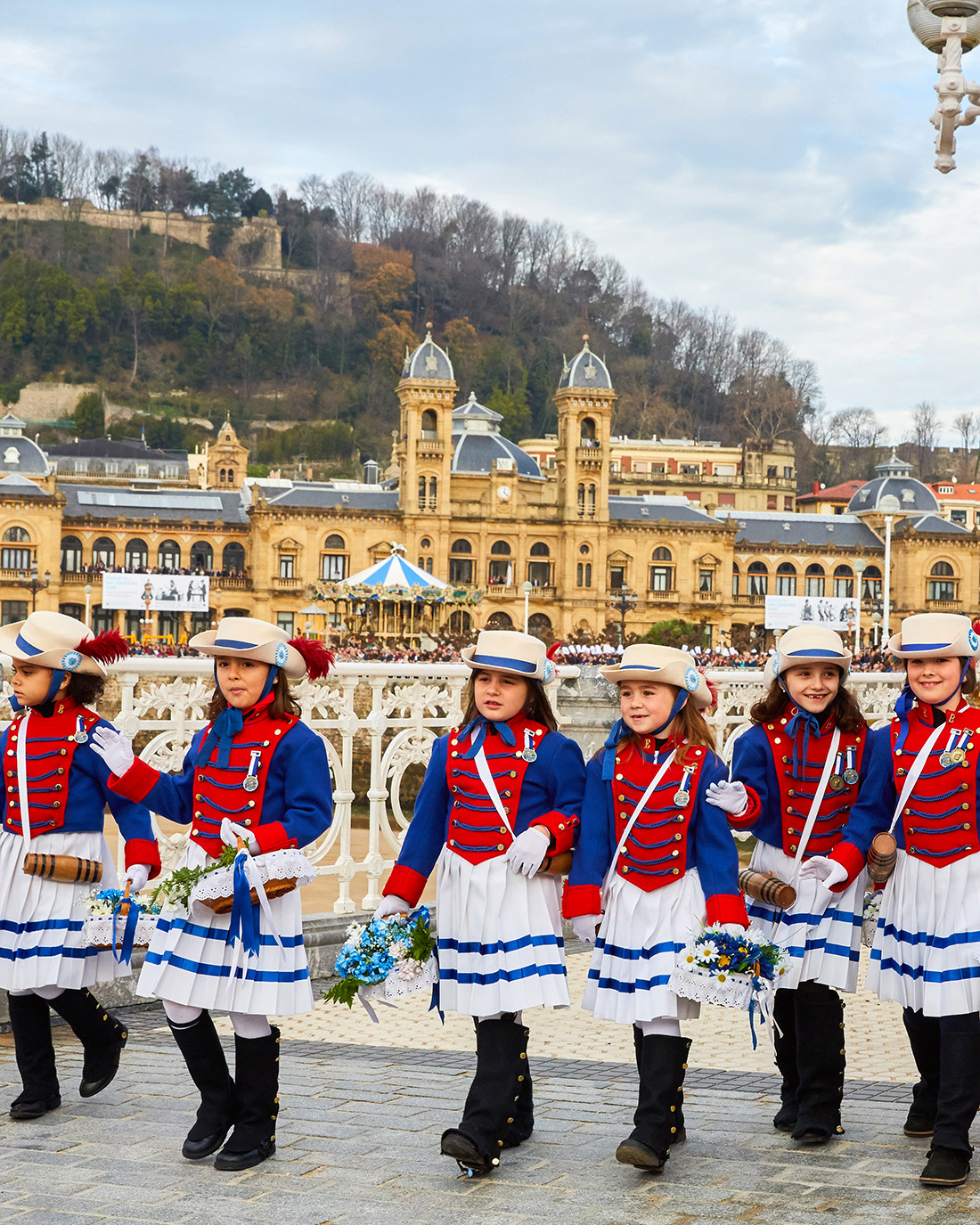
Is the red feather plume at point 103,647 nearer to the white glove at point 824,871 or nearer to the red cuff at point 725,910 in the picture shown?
the red cuff at point 725,910

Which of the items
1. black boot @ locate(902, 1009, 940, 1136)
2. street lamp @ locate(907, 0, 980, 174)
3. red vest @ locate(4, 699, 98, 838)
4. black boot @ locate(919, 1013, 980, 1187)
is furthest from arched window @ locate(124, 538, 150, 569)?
black boot @ locate(919, 1013, 980, 1187)

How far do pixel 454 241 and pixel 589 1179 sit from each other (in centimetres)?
10792

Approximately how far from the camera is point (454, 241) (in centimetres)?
10775

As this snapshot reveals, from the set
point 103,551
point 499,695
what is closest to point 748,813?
point 499,695

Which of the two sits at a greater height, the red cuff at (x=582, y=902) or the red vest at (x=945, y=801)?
the red vest at (x=945, y=801)

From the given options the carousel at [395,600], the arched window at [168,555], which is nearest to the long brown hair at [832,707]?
the carousel at [395,600]

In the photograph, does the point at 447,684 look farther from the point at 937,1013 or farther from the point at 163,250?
the point at 163,250

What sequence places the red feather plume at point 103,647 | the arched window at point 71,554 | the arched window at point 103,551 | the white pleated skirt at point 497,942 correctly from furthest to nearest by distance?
the arched window at point 103,551, the arched window at point 71,554, the red feather plume at point 103,647, the white pleated skirt at point 497,942

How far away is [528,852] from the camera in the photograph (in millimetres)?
3955

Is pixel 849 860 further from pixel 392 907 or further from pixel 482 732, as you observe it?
pixel 392 907

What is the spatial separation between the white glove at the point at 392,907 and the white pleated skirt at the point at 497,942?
10 centimetres

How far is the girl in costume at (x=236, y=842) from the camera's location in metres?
3.92

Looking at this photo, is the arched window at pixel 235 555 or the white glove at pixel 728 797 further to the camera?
the arched window at pixel 235 555

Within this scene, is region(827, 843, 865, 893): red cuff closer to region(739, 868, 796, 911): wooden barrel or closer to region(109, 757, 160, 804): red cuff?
region(739, 868, 796, 911): wooden barrel
